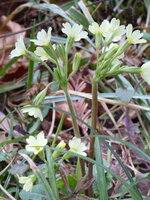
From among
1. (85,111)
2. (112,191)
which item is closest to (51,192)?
(112,191)

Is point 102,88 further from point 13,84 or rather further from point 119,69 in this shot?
point 119,69

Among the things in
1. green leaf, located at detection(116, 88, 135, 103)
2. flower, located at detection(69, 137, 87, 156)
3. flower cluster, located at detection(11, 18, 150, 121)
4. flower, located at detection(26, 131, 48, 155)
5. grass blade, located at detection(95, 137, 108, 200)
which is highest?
flower cluster, located at detection(11, 18, 150, 121)

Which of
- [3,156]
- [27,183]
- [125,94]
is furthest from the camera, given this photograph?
[125,94]

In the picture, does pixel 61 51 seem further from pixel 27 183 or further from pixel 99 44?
pixel 27 183

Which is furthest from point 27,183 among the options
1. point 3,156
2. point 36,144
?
point 3,156

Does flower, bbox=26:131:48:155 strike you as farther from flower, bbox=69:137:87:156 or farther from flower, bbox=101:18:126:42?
flower, bbox=101:18:126:42

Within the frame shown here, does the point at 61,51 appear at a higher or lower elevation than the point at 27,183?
higher

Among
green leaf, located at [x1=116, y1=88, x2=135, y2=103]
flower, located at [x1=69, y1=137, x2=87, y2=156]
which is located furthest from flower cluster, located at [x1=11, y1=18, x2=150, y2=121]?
green leaf, located at [x1=116, y1=88, x2=135, y2=103]

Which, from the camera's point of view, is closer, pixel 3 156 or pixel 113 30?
pixel 113 30

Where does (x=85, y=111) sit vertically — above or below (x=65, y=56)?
below

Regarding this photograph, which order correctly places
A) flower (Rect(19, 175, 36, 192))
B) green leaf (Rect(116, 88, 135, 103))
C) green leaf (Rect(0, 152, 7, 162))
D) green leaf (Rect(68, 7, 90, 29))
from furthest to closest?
green leaf (Rect(68, 7, 90, 29)), green leaf (Rect(116, 88, 135, 103)), green leaf (Rect(0, 152, 7, 162)), flower (Rect(19, 175, 36, 192))

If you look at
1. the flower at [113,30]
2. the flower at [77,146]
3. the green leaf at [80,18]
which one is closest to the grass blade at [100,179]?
the flower at [77,146]
